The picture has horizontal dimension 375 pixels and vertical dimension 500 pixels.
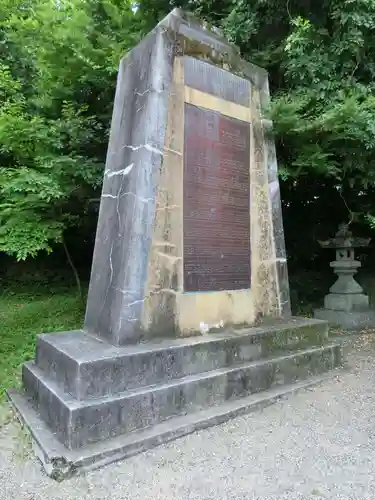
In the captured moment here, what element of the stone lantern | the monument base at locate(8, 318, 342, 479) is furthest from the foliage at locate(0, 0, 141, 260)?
the stone lantern

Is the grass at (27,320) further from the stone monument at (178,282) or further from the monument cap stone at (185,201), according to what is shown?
the monument cap stone at (185,201)

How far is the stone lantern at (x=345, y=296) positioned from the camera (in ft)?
20.8

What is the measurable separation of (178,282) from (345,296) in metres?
4.27

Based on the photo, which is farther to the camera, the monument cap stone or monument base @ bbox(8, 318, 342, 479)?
the monument cap stone

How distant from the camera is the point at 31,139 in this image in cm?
520

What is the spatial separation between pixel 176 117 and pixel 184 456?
2.74m

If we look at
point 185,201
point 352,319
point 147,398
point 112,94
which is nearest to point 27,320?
point 112,94

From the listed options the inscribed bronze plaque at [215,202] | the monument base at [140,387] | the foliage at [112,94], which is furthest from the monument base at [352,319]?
the inscribed bronze plaque at [215,202]

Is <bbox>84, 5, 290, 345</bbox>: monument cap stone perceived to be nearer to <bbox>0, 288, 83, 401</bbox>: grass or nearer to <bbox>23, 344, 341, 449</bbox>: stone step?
<bbox>23, 344, 341, 449</bbox>: stone step

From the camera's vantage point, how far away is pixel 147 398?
2.71 metres

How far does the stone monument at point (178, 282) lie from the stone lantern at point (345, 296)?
243 centimetres

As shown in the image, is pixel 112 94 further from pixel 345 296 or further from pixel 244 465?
pixel 244 465

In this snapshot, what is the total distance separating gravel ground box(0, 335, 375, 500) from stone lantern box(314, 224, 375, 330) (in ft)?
11.3

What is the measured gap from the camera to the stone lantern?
633 centimetres
